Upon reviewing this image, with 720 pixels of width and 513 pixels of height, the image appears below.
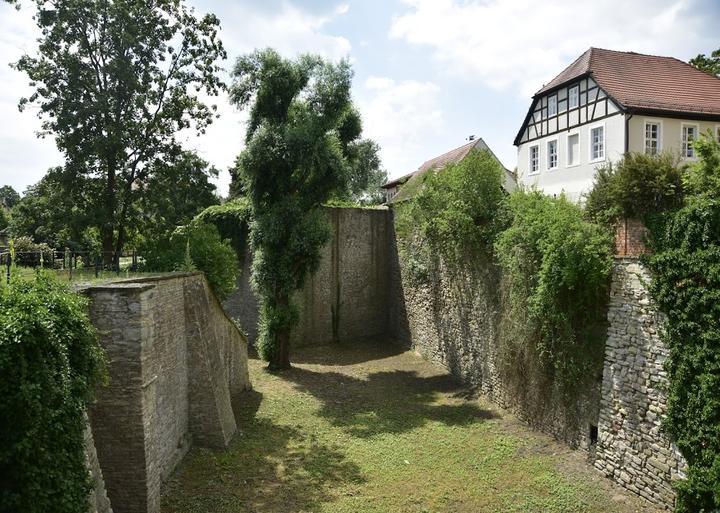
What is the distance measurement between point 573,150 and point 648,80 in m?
3.72

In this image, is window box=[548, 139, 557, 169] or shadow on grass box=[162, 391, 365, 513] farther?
window box=[548, 139, 557, 169]

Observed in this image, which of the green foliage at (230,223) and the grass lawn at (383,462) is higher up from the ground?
the green foliage at (230,223)

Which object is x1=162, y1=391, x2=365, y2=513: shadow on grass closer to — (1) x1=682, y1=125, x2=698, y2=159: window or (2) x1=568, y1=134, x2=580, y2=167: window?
(2) x1=568, y1=134, x2=580, y2=167: window

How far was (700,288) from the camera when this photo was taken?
7.29 metres

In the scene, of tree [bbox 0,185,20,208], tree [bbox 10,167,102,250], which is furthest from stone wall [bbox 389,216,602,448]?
tree [bbox 0,185,20,208]

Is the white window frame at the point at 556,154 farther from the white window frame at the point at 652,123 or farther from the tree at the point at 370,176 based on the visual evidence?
the tree at the point at 370,176

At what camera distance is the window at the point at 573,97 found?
1944 centimetres

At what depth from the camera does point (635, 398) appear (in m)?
8.48

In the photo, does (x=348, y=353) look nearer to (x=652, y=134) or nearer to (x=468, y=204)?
(x=468, y=204)

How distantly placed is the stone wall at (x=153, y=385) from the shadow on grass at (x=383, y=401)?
3.35m

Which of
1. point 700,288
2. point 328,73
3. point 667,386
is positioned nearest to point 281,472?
point 667,386

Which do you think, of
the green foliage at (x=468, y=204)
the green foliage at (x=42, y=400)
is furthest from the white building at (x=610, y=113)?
the green foliage at (x=42, y=400)

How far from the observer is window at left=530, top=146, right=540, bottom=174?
858 inches

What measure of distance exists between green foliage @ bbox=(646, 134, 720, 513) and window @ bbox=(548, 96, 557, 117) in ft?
44.6
